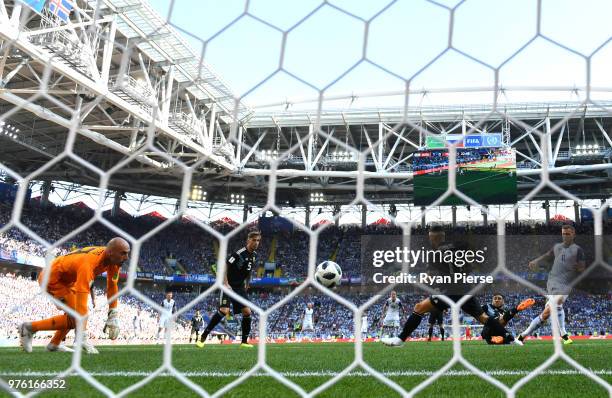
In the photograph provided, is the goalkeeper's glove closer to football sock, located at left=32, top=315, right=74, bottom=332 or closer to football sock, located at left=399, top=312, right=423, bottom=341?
football sock, located at left=32, top=315, right=74, bottom=332

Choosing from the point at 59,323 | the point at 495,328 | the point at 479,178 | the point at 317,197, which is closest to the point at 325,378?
the point at 59,323

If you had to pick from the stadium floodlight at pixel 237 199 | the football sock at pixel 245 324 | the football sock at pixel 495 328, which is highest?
the stadium floodlight at pixel 237 199

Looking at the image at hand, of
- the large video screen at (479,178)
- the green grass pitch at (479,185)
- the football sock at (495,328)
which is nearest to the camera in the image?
the football sock at (495,328)

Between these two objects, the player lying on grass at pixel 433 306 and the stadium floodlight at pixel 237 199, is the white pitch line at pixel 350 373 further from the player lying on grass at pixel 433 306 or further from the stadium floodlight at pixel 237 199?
the stadium floodlight at pixel 237 199

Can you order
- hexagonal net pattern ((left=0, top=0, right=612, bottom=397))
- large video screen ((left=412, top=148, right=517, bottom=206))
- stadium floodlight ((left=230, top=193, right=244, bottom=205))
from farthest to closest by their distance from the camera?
1. stadium floodlight ((left=230, top=193, right=244, bottom=205))
2. large video screen ((left=412, top=148, right=517, bottom=206))
3. hexagonal net pattern ((left=0, top=0, right=612, bottom=397))

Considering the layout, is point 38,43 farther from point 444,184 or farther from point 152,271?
point 152,271

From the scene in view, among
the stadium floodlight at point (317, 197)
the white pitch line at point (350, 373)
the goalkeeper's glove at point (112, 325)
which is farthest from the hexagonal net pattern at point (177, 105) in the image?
the stadium floodlight at point (317, 197)

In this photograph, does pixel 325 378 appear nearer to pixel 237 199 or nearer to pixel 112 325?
pixel 112 325

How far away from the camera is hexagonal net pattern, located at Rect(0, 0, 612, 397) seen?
6.03 feet

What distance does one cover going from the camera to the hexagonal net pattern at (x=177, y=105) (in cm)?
184

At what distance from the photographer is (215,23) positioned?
7.95 ft

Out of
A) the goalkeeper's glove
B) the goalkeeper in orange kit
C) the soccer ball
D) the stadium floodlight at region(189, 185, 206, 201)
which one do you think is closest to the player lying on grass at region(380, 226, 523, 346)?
the soccer ball

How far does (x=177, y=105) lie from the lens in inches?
601

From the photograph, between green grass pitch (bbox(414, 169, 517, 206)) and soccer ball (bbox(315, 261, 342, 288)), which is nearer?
soccer ball (bbox(315, 261, 342, 288))
